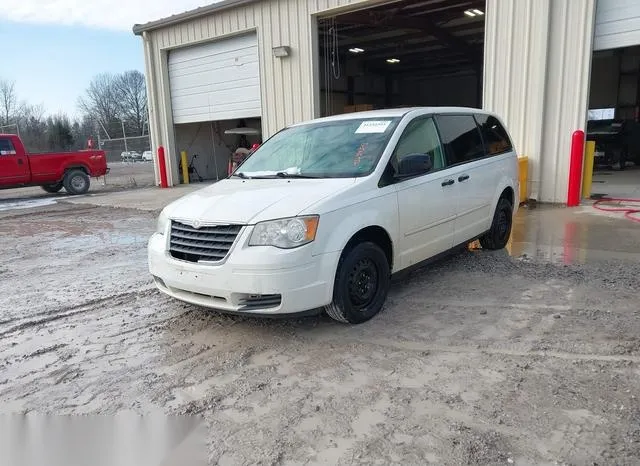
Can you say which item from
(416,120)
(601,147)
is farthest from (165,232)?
(601,147)

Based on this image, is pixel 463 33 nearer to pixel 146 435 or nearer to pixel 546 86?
pixel 546 86

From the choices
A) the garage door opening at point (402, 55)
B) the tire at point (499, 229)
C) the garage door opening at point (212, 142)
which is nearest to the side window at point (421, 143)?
the tire at point (499, 229)

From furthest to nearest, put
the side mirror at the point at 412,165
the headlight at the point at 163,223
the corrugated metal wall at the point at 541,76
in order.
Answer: the corrugated metal wall at the point at 541,76, the side mirror at the point at 412,165, the headlight at the point at 163,223

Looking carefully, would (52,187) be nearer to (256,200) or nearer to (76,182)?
(76,182)

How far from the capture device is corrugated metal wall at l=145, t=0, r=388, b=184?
12648 millimetres

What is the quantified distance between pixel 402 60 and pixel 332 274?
20980mm

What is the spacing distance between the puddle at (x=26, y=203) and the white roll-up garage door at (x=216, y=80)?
15.4ft

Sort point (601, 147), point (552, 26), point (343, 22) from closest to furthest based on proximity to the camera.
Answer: point (552, 26)
point (343, 22)
point (601, 147)

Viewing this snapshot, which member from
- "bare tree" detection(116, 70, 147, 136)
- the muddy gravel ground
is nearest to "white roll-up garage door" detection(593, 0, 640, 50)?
the muddy gravel ground

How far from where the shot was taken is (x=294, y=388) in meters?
3.24

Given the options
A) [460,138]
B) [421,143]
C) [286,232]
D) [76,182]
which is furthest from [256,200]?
[76,182]

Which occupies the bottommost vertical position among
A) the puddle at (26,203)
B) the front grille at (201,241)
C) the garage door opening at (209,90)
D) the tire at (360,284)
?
the puddle at (26,203)

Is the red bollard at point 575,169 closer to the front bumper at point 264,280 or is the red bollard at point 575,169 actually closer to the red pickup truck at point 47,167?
the front bumper at point 264,280

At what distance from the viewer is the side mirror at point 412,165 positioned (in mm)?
→ 4355
